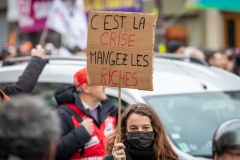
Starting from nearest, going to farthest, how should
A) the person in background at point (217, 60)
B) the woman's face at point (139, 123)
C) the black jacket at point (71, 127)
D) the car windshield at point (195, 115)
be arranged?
the woman's face at point (139, 123), the black jacket at point (71, 127), the car windshield at point (195, 115), the person in background at point (217, 60)

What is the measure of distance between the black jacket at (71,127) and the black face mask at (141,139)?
3.14 ft

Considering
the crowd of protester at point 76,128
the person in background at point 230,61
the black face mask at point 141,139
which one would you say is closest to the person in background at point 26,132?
the crowd of protester at point 76,128

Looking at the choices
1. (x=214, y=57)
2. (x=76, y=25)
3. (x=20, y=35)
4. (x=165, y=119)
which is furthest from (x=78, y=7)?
(x=20, y=35)

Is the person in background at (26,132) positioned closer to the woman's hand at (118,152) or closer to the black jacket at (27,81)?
the woman's hand at (118,152)

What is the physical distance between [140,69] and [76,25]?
824 centimetres

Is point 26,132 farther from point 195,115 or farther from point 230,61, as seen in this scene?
point 230,61

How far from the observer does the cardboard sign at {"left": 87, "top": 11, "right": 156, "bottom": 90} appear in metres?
4.91

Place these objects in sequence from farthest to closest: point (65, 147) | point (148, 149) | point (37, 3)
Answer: point (37, 3) < point (65, 147) < point (148, 149)

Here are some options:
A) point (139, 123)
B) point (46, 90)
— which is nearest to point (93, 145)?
point (139, 123)

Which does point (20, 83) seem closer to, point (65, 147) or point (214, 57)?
point (65, 147)

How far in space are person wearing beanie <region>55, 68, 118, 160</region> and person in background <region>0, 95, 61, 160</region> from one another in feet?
10.1

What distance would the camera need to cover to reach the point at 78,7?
13.2 m

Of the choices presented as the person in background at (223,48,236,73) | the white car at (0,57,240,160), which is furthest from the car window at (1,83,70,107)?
the person in background at (223,48,236,73)

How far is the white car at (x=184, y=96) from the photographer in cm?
595
